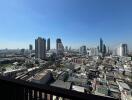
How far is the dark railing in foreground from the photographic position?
0.76 m

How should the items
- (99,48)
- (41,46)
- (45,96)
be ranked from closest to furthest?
(45,96), (41,46), (99,48)

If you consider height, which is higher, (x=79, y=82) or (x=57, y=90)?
(x=57, y=90)

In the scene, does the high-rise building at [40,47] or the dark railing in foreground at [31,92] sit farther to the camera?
the high-rise building at [40,47]

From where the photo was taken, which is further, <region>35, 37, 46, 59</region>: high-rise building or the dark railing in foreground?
<region>35, 37, 46, 59</region>: high-rise building

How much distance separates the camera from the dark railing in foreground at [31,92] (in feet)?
2.50

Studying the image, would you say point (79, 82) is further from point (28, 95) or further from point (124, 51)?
point (124, 51)

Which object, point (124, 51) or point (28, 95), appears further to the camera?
point (124, 51)

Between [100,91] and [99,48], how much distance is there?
52.7 metres

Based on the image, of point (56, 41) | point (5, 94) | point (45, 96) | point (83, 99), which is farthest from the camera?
point (56, 41)

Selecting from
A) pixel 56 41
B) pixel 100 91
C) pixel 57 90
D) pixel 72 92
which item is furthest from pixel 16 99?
pixel 56 41

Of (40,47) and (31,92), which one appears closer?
(31,92)

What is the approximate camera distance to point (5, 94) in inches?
46.3

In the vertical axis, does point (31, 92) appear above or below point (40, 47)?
below

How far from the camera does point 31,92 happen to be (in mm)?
1020
